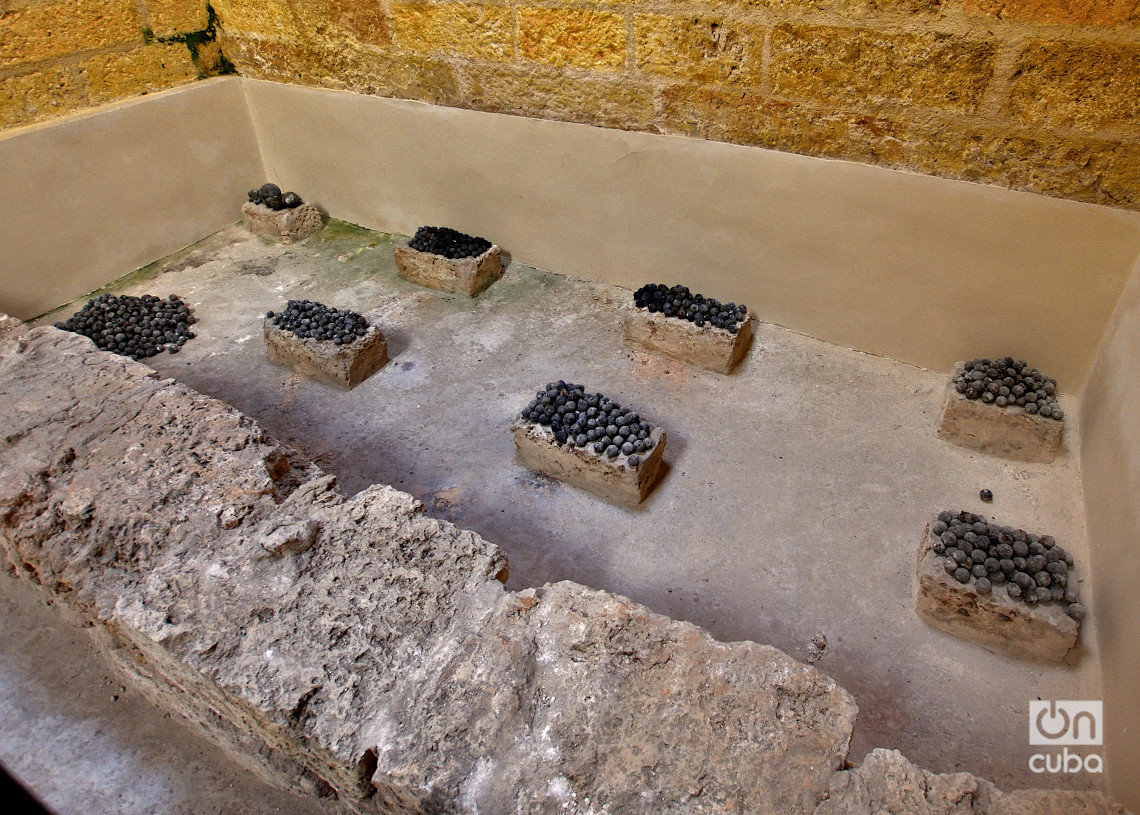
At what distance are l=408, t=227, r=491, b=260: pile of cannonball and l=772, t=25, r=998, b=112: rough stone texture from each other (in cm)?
259

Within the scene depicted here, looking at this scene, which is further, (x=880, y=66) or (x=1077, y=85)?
(x=880, y=66)

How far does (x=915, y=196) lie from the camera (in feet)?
13.5

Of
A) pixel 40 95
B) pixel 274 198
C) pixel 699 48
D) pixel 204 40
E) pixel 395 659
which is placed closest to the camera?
pixel 395 659

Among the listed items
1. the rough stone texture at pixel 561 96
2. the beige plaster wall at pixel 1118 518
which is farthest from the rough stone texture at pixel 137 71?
the beige plaster wall at pixel 1118 518

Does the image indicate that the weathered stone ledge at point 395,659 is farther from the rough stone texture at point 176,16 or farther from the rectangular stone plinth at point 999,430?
the rough stone texture at point 176,16

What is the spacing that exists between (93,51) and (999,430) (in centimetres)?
722

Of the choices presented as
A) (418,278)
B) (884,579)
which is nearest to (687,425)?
(884,579)

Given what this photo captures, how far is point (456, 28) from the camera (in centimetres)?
522

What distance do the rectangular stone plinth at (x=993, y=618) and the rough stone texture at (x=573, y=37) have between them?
3.59m

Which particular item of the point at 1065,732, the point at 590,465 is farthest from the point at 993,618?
the point at 590,465

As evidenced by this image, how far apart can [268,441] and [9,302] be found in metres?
3.74

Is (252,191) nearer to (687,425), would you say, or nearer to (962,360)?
(687,425)

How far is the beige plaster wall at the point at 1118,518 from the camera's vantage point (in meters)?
2.62

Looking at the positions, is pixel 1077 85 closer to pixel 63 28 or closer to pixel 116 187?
pixel 116 187
